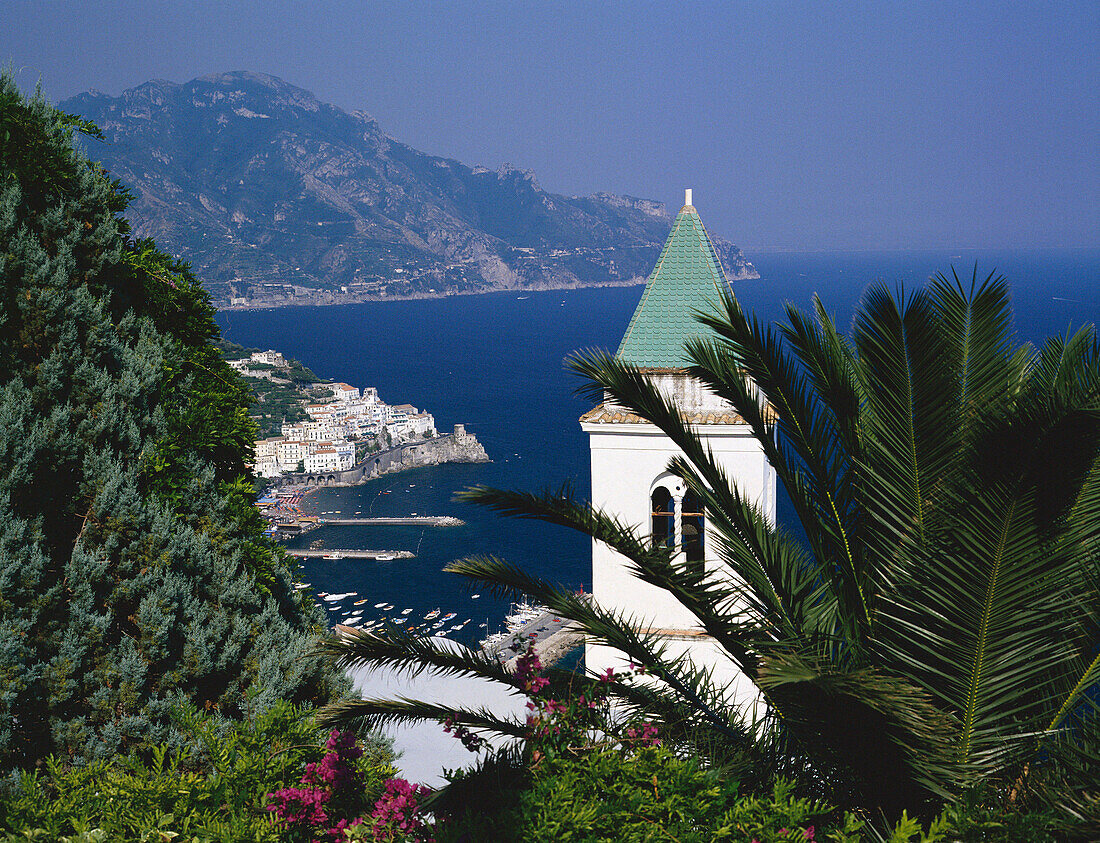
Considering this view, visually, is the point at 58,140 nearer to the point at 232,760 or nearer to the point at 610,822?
the point at 232,760

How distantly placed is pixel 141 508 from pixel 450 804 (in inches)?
137

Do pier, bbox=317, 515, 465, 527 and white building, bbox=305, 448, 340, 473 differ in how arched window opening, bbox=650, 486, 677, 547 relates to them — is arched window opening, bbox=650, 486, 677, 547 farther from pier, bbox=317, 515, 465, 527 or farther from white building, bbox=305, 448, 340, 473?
white building, bbox=305, 448, 340, 473

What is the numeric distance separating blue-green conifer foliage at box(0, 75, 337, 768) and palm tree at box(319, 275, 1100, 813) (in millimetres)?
2291

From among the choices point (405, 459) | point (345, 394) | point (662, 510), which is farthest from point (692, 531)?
point (345, 394)

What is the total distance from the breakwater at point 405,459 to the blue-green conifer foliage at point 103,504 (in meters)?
87.2

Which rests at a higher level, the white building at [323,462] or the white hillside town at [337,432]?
the white hillside town at [337,432]

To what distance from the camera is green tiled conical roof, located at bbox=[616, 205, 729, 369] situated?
8.75m

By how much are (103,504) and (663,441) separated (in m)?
4.68

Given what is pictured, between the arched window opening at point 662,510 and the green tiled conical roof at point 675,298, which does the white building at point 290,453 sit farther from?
the green tiled conical roof at point 675,298

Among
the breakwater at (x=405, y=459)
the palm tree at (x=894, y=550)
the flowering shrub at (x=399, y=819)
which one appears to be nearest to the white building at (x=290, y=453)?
the breakwater at (x=405, y=459)

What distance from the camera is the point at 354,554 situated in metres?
72.5

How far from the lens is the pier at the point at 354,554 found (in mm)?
71688

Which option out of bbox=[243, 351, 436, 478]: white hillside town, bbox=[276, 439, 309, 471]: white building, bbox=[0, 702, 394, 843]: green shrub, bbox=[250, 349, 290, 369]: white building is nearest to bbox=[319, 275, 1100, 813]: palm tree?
bbox=[0, 702, 394, 843]: green shrub

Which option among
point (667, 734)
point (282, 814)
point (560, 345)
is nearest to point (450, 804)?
point (282, 814)
